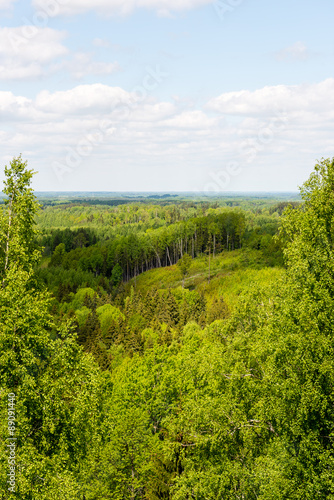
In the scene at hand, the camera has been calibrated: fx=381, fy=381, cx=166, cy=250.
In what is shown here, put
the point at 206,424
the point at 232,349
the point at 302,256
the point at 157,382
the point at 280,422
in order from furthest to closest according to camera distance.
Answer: the point at 157,382 → the point at 232,349 → the point at 206,424 → the point at 302,256 → the point at 280,422

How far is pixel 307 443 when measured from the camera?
42.5ft

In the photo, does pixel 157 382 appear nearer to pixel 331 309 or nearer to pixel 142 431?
pixel 142 431

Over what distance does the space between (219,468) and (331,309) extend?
9172 millimetres

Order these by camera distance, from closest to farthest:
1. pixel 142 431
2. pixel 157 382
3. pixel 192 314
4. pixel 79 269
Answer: pixel 142 431 < pixel 157 382 < pixel 192 314 < pixel 79 269

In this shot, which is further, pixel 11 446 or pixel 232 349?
pixel 232 349

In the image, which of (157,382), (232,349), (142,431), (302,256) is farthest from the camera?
(157,382)

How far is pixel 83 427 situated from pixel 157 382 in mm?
18277

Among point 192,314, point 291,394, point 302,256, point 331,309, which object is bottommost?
point 192,314

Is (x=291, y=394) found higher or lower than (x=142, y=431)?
higher

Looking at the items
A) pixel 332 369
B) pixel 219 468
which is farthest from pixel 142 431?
pixel 332 369

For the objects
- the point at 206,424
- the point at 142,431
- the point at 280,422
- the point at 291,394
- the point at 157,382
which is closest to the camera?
the point at 291,394

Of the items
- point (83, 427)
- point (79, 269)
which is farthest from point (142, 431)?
point (79, 269)

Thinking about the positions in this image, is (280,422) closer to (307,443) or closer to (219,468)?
(307,443)

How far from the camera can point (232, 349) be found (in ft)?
69.6
